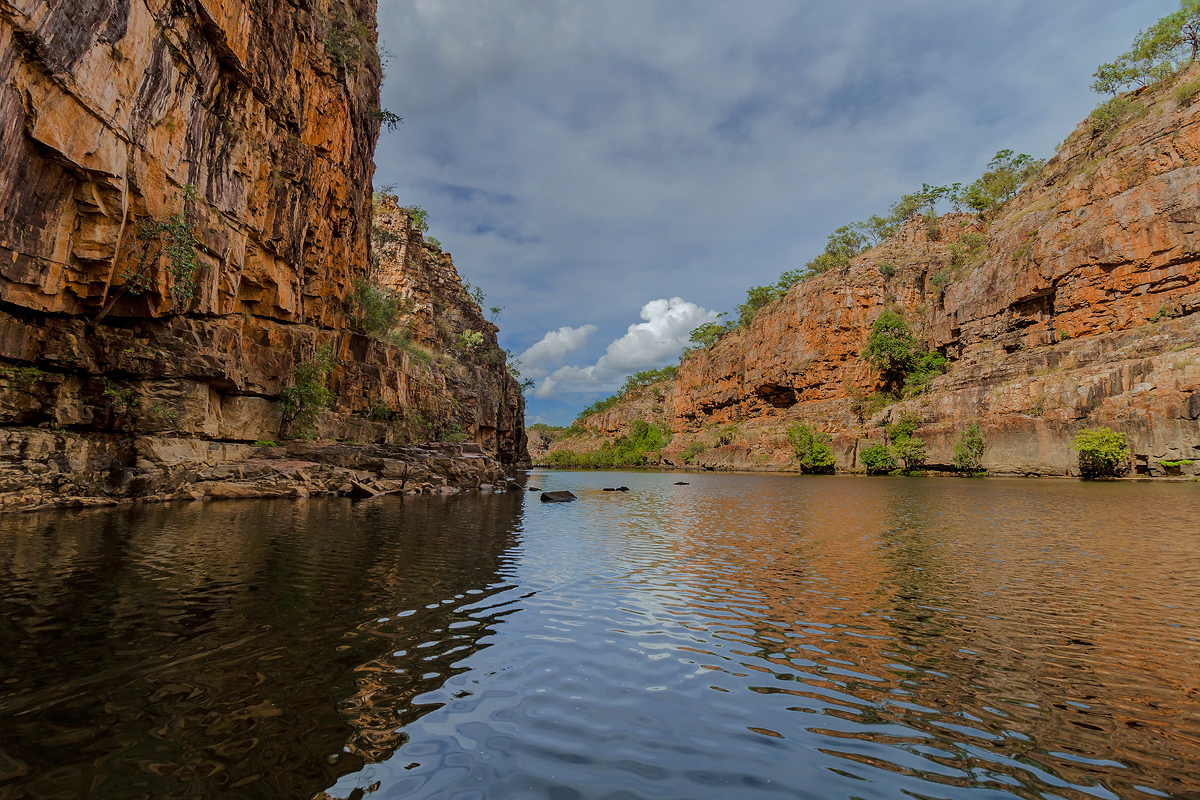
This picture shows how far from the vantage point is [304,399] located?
27250 millimetres

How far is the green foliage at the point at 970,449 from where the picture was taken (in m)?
46.3

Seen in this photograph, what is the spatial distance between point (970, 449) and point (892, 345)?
27851 mm

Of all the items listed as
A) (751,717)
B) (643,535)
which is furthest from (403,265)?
(751,717)

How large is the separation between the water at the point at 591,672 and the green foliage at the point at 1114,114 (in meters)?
57.8

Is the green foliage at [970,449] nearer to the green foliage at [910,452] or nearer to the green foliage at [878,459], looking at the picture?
the green foliage at [910,452]

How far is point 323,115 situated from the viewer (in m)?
30.3

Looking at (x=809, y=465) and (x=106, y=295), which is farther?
(x=809, y=465)

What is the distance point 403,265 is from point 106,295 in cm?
3923

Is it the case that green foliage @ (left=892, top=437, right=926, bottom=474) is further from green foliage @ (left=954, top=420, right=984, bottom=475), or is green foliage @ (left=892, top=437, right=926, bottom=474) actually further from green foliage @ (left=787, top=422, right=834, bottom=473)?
green foliage @ (left=787, top=422, right=834, bottom=473)

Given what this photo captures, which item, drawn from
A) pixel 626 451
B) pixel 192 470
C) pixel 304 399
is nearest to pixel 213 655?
pixel 192 470

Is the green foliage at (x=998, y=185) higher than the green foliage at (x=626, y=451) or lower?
higher

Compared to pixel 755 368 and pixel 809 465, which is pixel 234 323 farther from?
pixel 755 368

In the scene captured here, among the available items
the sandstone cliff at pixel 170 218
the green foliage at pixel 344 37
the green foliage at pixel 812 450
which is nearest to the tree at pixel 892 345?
the green foliage at pixel 812 450

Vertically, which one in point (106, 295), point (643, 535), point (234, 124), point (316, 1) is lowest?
point (643, 535)
